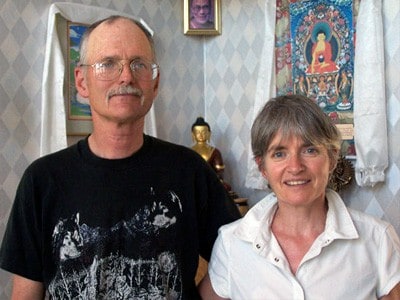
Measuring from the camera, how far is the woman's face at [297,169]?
3.34ft

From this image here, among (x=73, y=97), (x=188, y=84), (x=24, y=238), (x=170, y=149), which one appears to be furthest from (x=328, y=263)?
(x=188, y=84)

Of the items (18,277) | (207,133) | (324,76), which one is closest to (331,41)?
(324,76)

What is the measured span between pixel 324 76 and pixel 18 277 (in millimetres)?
1817

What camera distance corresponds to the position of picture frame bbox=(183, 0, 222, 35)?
2.97m

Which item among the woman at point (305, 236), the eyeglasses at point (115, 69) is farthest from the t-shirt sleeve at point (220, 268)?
the eyeglasses at point (115, 69)

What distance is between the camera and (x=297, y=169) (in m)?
1.01

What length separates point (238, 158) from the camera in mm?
2961

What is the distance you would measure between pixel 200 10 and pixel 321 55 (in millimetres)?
847

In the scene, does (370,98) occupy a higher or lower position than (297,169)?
higher

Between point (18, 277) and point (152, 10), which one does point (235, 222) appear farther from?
point (152, 10)

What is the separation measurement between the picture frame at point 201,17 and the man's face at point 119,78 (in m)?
1.94

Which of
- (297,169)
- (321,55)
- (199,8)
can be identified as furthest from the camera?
(199,8)

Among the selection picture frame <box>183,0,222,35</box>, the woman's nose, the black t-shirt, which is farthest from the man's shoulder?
picture frame <box>183,0,222,35</box>

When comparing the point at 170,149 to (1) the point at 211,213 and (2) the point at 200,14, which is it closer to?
(1) the point at 211,213
